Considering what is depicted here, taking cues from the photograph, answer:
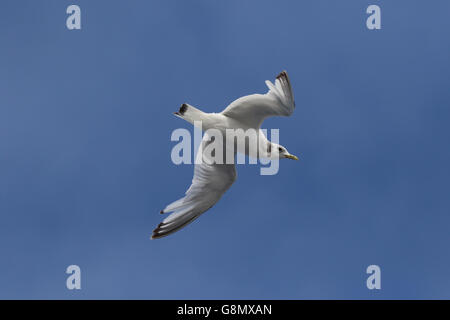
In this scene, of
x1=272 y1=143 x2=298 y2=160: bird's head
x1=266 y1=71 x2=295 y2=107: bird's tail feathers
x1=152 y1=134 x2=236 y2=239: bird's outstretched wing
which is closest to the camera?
x1=266 y1=71 x2=295 y2=107: bird's tail feathers

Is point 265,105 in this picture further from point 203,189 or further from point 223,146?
point 203,189

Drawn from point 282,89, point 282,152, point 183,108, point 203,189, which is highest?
point 282,89

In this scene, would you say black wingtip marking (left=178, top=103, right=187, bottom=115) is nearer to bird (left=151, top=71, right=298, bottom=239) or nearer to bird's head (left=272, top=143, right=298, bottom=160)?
bird (left=151, top=71, right=298, bottom=239)

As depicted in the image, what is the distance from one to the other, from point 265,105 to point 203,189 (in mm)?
1654

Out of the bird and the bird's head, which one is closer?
the bird

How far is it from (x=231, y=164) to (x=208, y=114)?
94cm

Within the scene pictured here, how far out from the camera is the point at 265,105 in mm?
8164

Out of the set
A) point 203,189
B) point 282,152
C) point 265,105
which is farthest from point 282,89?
point 203,189

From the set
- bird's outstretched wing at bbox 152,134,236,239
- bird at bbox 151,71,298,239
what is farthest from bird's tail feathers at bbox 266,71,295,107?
bird's outstretched wing at bbox 152,134,236,239

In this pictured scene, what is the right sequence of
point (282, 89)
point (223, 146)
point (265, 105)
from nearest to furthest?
1. point (282, 89)
2. point (265, 105)
3. point (223, 146)

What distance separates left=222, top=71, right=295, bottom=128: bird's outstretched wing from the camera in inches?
314

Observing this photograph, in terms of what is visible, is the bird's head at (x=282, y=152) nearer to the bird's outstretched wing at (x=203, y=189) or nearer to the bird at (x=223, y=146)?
the bird at (x=223, y=146)

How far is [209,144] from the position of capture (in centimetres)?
884

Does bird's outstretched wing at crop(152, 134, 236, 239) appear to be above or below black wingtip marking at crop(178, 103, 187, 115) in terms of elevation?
below
